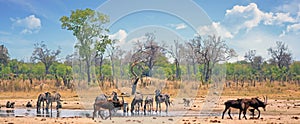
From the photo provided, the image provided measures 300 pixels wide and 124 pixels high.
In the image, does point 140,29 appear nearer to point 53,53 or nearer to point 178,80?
point 178,80

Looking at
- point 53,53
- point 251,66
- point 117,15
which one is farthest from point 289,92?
point 53,53

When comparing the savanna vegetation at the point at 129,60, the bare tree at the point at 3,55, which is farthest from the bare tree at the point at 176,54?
the bare tree at the point at 3,55

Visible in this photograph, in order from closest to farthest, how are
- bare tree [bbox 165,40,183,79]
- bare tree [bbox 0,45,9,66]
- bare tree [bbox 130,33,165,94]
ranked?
bare tree [bbox 165,40,183,79] < bare tree [bbox 130,33,165,94] < bare tree [bbox 0,45,9,66]

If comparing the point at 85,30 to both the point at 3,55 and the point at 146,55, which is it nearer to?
the point at 146,55

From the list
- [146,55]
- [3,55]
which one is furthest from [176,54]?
[3,55]

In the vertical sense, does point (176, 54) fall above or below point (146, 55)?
below

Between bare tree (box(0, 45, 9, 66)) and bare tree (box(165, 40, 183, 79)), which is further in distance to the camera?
bare tree (box(0, 45, 9, 66))

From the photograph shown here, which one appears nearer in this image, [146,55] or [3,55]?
[146,55]

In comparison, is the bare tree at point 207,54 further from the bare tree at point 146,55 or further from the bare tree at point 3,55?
the bare tree at point 3,55

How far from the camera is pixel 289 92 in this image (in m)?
44.1

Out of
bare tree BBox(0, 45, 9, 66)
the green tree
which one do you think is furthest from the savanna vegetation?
bare tree BBox(0, 45, 9, 66)

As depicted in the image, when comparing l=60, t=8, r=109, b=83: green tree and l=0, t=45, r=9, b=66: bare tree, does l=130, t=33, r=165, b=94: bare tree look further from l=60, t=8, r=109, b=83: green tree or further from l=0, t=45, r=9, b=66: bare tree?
l=0, t=45, r=9, b=66: bare tree

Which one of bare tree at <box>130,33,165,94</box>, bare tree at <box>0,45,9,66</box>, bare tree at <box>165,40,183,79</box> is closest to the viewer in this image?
bare tree at <box>165,40,183,79</box>

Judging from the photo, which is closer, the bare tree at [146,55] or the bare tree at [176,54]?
the bare tree at [176,54]
